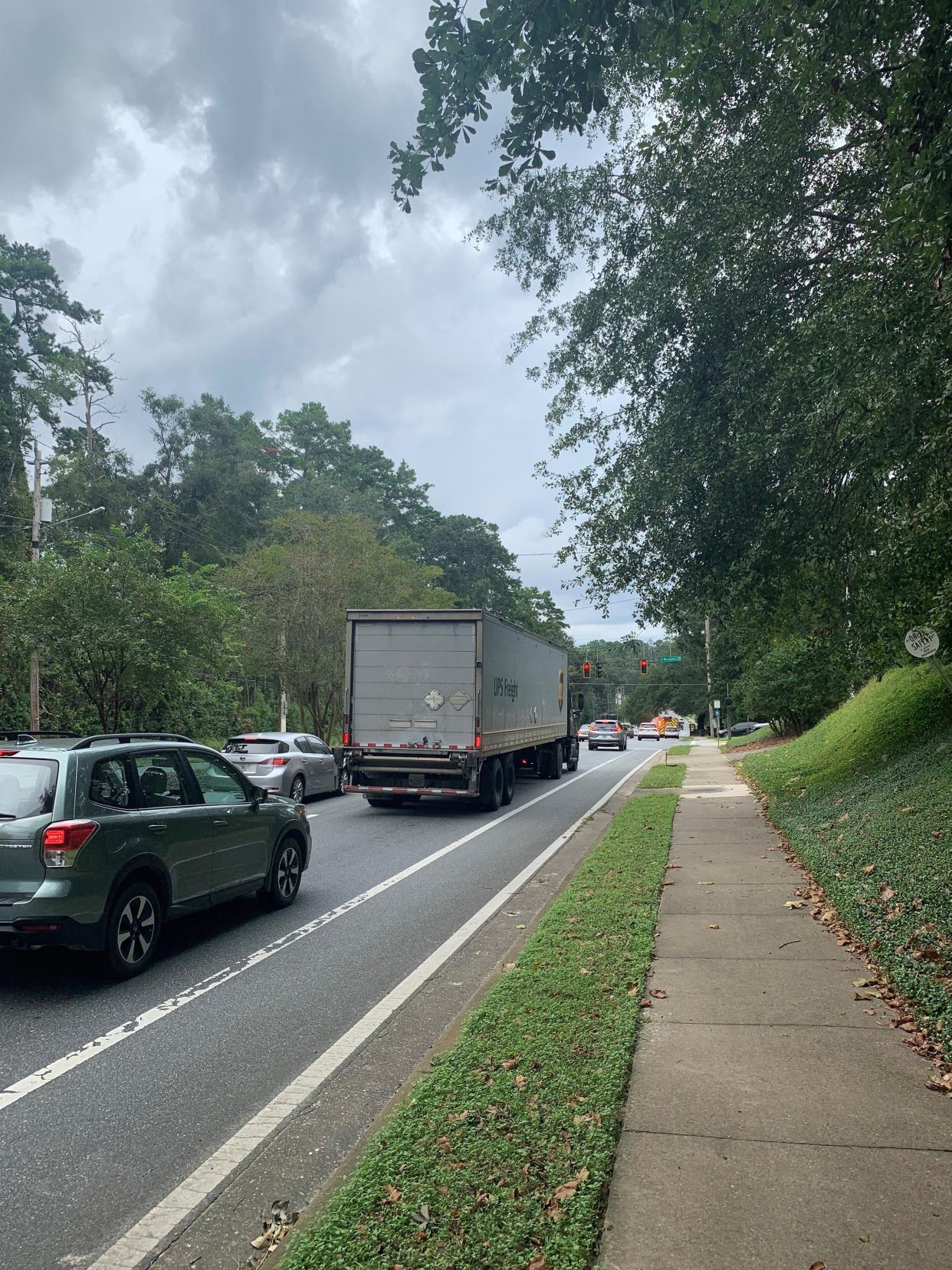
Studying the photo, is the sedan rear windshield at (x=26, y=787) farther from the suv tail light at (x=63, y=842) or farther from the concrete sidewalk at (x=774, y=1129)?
the concrete sidewalk at (x=774, y=1129)

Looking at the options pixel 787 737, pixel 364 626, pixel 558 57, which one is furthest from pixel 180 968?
pixel 787 737

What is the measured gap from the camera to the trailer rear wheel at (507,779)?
58.2 ft

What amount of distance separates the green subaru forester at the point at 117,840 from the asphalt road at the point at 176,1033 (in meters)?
0.44

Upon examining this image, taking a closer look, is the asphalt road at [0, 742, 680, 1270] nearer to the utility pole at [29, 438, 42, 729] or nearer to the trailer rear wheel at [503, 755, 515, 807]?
the trailer rear wheel at [503, 755, 515, 807]

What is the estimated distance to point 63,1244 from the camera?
10.8ft

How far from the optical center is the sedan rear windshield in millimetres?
6098

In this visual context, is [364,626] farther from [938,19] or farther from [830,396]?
[938,19]

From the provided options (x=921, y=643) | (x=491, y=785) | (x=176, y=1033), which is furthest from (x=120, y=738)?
(x=491, y=785)

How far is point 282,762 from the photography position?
17.2 meters

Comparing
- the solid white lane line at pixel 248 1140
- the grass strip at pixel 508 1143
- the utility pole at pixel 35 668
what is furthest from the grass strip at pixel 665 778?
the grass strip at pixel 508 1143

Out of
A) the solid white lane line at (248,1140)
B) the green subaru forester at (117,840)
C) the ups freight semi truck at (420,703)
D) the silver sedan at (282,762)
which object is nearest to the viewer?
the solid white lane line at (248,1140)

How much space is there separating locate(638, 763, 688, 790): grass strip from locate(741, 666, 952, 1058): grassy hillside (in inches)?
84.2

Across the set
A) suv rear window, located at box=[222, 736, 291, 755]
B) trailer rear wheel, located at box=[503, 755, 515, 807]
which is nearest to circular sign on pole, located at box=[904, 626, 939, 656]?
trailer rear wheel, located at box=[503, 755, 515, 807]

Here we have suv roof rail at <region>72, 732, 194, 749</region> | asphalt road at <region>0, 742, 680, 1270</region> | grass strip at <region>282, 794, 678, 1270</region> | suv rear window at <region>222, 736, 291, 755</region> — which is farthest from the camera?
suv rear window at <region>222, 736, 291, 755</region>
